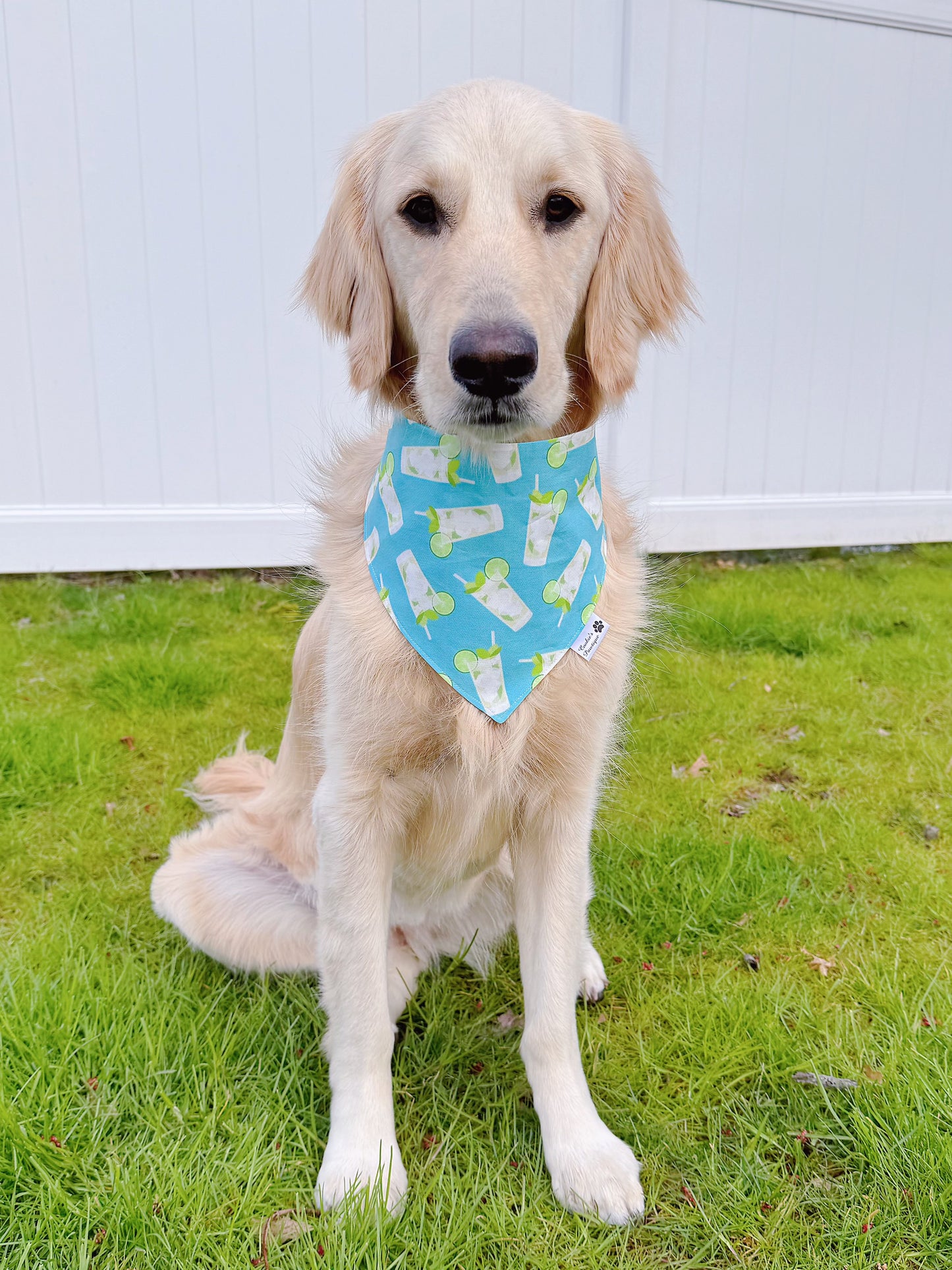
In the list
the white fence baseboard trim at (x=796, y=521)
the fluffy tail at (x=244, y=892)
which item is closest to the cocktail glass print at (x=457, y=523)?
the fluffy tail at (x=244, y=892)

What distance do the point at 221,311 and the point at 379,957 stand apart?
12.5 ft

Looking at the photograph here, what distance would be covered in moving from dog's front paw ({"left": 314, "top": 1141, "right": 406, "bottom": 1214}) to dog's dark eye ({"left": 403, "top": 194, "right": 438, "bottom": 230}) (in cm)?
160

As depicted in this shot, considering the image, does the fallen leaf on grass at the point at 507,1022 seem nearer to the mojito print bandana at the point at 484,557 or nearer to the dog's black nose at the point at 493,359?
the mojito print bandana at the point at 484,557

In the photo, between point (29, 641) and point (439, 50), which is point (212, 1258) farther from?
point (439, 50)

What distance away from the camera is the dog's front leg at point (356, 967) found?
63.1 inches

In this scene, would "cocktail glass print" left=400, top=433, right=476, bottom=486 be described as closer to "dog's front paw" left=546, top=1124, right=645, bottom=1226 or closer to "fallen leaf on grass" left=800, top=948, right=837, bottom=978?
"dog's front paw" left=546, top=1124, right=645, bottom=1226

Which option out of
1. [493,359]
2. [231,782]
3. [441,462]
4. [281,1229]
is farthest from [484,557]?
[231,782]

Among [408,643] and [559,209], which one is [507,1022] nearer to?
[408,643]

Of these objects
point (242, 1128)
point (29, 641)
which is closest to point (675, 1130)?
point (242, 1128)

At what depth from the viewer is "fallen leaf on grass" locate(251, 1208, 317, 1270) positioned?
1.43 metres

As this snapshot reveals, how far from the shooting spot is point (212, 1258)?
1.39 metres

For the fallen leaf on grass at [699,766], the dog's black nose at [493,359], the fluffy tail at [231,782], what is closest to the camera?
the dog's black nose at [493,359]

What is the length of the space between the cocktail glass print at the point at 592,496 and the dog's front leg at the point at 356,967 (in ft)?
2.16

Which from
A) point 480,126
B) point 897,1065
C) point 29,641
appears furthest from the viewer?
point 29,641
